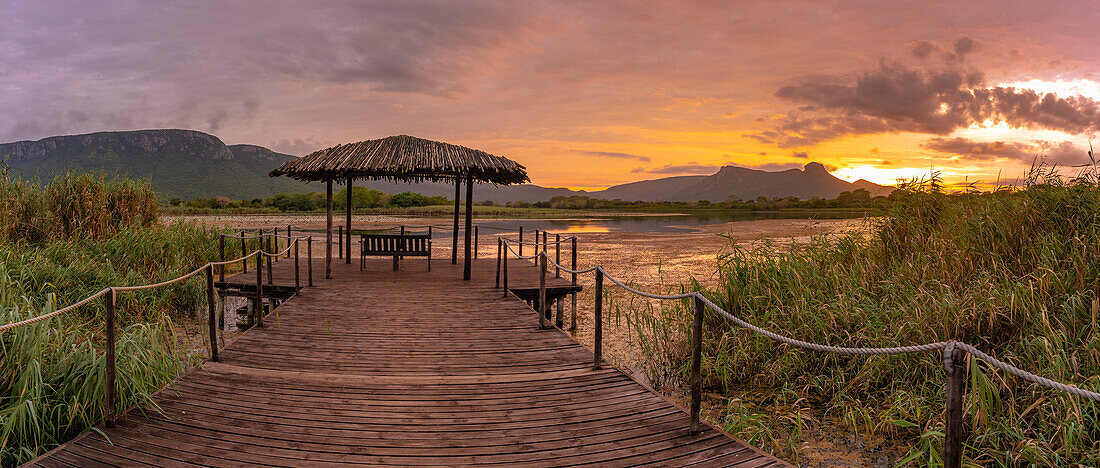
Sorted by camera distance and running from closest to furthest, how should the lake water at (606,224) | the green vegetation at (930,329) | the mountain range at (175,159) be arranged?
the green vegetation at (930,329) < the lake water at (606,224) < the mountain range at (175,159)

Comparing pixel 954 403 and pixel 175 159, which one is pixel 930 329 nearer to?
pixel 954 403

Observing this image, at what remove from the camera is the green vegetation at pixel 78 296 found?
3781 millimetres

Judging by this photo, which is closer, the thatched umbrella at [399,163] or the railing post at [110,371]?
the railing post at [110,371]

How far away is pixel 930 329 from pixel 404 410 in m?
5.03

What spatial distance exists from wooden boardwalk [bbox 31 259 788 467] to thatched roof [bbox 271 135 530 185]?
4327 mm

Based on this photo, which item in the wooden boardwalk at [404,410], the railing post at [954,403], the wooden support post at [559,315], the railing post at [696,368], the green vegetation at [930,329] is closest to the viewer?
the railing post at [954,403]

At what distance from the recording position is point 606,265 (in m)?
18.4

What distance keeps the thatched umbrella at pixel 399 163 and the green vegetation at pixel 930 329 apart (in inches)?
203

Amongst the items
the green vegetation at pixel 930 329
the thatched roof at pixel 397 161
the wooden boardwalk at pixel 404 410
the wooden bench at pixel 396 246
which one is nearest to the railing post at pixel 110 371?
the wooden boardwalk at pixel 404 410

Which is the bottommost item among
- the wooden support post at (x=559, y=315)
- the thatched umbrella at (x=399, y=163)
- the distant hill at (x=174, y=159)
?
the wooden support post at (x=559, y=315)

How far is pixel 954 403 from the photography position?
7.35 ft

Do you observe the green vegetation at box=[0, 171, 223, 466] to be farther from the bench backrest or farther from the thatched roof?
the bench backrest

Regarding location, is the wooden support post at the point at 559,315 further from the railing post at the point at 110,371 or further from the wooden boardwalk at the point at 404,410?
the railing post at the point at 110,371

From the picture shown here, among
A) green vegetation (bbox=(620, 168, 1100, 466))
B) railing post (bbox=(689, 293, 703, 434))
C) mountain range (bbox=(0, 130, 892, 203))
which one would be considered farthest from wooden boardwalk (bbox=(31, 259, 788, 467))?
mountain range (bbox=(0, 130, 892, 203))
